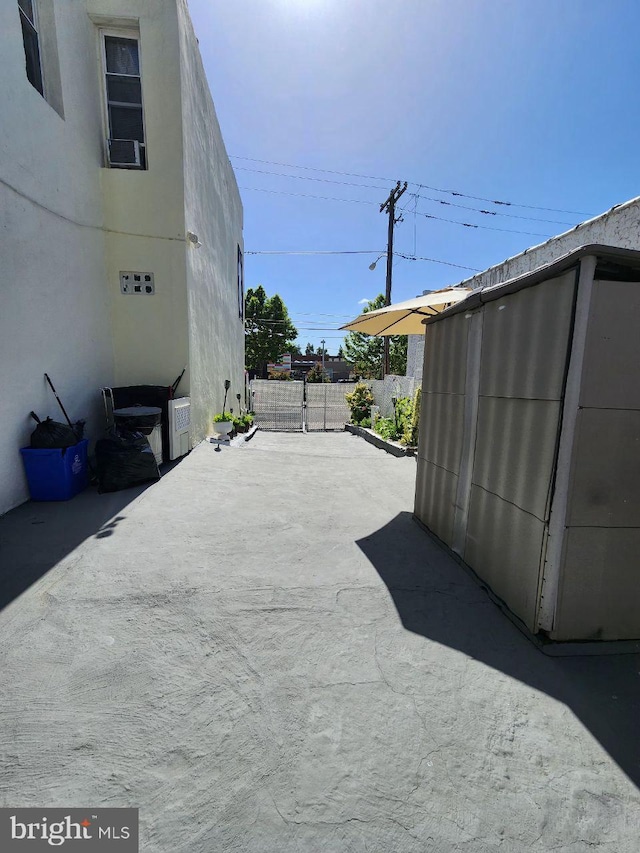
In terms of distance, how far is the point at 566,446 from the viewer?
210cm

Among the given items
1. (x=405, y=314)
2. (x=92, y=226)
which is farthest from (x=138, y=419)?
(x=405, y=314)

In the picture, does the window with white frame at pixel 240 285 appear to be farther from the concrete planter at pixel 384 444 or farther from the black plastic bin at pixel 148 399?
the black plastic bin at pixel 148 399

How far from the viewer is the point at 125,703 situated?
1771 millimetres

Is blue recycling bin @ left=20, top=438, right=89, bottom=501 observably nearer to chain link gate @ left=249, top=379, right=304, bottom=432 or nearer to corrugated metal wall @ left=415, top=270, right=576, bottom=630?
corrugated metal wall @ left=415, top=270, right=576, bottom=630

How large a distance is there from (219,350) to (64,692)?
9.21 meters

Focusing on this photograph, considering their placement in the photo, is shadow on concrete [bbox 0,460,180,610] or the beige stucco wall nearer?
shadow on concrete [bbox 0,460,180,610]

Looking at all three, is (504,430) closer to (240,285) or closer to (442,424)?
(442,424)

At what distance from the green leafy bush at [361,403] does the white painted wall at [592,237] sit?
292 inches

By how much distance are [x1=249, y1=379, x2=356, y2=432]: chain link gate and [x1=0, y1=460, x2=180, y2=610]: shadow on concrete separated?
10.7 metres

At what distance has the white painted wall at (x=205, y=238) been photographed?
6.98 metres

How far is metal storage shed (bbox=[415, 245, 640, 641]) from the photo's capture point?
203cm

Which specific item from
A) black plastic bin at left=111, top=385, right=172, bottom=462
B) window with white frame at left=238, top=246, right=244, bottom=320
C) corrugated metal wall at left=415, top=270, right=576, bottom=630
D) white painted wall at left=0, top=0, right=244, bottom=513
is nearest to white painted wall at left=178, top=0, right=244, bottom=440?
white painted wall at left=0, top=0, right=244, bottom=513

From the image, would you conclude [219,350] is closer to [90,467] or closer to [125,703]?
[90,467]

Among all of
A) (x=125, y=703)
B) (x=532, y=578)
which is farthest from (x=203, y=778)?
(x=532, y=578)
